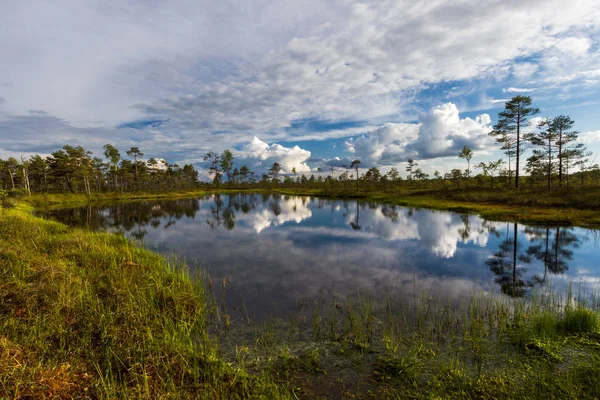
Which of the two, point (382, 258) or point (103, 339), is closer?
point (103, 339)

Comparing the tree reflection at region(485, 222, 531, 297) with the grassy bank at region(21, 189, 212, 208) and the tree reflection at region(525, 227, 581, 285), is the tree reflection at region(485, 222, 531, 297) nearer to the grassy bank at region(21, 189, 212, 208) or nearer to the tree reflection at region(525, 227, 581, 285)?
the tree reflection at region(525, 227, 581, 285)

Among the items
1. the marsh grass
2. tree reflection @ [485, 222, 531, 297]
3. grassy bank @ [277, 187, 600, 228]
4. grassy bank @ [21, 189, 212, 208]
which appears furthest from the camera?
grassy bank @ [21, 189, 212, 208]

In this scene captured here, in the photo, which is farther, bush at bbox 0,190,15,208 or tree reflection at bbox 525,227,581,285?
bush at bbox 0,190,15,208

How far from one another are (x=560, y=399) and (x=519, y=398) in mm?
611

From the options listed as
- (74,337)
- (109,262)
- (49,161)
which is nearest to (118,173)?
(49,161)

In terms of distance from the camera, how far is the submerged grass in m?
4.89

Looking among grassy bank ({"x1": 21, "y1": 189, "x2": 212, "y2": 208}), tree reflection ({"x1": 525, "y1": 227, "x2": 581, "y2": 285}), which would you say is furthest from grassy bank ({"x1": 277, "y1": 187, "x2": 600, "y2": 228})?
grassy bank ({"x1": 21, "y1": 189, "x2": 212, "y2": 208})

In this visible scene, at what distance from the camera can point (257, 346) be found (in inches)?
294

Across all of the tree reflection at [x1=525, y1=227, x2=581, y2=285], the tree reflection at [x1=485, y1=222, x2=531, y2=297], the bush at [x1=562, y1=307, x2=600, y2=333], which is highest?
the bush at [x1=562, y1=307, x2=600, y2=333]

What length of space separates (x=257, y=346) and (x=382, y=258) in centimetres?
1207

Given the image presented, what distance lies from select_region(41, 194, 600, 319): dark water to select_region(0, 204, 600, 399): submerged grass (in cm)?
197

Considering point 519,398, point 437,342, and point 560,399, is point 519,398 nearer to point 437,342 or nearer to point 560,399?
point 560,399

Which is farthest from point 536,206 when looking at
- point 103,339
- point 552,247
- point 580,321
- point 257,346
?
point 103,339

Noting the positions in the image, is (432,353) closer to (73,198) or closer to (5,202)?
(5,202)
